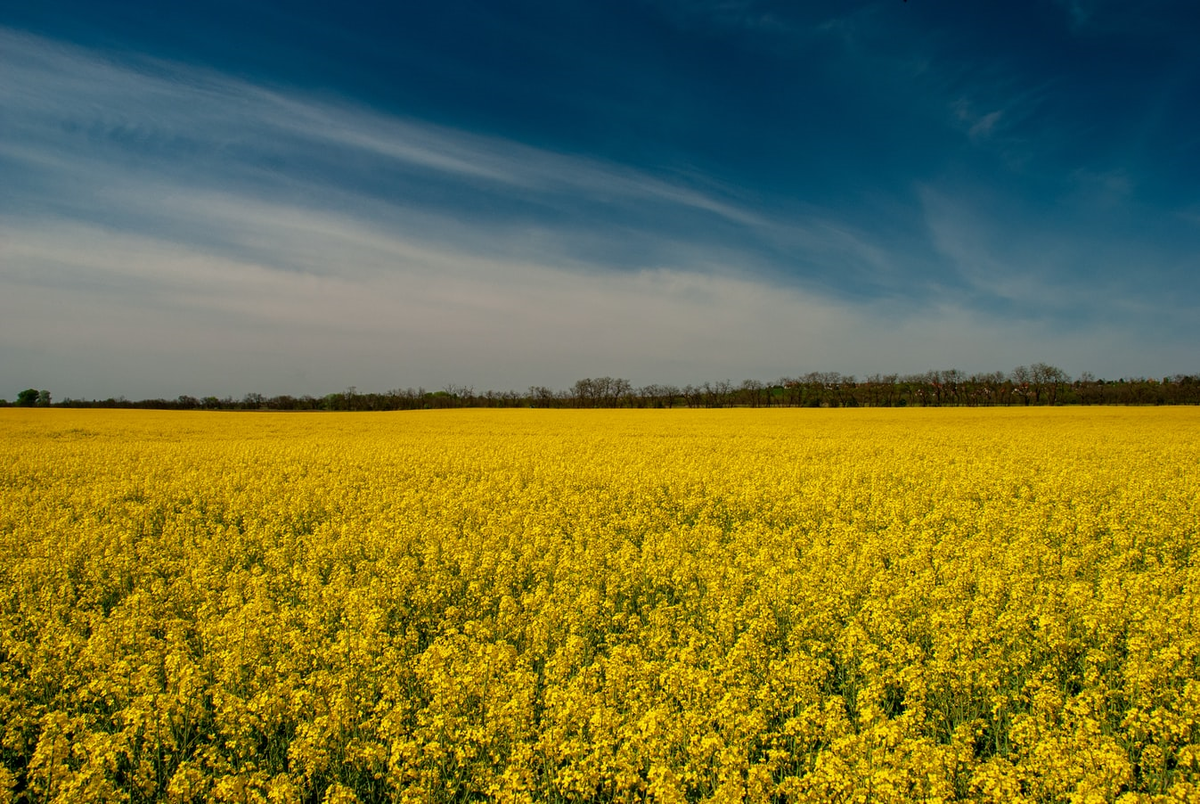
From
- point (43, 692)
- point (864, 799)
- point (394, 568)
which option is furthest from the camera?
point (394, 568)

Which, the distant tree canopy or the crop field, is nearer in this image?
the crop field

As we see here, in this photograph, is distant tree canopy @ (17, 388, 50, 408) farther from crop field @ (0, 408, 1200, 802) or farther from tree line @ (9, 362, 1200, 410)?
crop field @ (0, 408, 1200, 802)

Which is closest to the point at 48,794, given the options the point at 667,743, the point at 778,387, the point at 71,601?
the point at 667,743

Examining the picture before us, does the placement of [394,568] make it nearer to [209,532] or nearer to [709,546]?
[709,546]

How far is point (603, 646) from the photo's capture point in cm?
592

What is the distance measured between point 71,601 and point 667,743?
7.50 metres

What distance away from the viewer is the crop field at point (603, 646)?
3.75 meters

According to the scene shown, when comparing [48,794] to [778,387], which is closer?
[48,794]

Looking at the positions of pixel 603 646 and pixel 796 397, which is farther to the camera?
pixel 796 397

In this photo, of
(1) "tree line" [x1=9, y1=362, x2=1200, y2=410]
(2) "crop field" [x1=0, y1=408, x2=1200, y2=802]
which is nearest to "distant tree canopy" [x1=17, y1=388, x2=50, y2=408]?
(1) "tree line" [x1=9, y1=362, x2=1200, y2=410]

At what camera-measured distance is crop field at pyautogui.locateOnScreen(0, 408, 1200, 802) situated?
3746mm

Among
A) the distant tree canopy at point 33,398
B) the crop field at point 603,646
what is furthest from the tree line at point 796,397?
the crop field at point 603,646

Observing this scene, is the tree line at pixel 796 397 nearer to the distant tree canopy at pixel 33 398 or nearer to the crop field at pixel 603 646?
the distant tree canopy at pixel 33 398

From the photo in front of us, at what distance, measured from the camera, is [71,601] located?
7.05 meters
